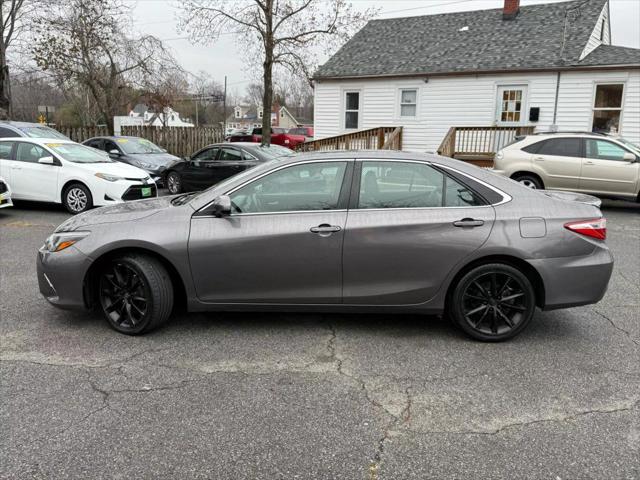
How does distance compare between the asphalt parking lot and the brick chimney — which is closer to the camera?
the asphalt parking lot

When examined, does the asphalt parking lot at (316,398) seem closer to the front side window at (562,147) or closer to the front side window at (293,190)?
the front side window at (293,190)

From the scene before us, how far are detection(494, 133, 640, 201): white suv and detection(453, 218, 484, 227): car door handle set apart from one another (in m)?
7.20

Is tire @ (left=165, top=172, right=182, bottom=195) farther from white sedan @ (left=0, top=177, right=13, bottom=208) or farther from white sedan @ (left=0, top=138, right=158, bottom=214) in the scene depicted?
white sedan @ (left=0, top=177, right=13, bottom=208)

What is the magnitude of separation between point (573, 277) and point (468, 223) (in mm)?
910

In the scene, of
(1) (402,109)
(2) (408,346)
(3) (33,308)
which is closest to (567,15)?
(1) (402,109)

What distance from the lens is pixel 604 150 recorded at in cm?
1084

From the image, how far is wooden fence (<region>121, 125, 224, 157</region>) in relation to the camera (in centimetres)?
2125

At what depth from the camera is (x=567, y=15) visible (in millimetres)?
17688

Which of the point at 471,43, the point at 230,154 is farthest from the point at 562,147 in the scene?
the point at 471,43

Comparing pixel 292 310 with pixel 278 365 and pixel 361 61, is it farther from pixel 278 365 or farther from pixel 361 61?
pixel 361 61

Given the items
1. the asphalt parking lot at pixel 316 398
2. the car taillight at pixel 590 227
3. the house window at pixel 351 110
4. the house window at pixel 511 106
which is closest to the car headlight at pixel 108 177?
the asphalt parking lot at pixel 316 398

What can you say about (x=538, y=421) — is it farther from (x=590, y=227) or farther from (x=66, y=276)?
(x=66, y=276)

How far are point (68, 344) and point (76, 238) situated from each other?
0.84 metres

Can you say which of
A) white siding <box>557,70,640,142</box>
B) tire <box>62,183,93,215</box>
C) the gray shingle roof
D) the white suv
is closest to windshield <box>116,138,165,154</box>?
tire <box>62,183,93,215</box>
